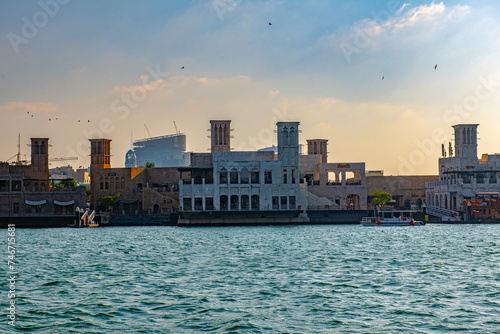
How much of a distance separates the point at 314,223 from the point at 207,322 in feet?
273

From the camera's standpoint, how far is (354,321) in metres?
26.6

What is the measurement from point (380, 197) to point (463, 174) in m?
17.5

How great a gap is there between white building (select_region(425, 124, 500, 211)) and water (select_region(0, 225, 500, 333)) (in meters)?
59.1

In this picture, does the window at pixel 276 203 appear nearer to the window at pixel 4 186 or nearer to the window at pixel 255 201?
the window at pixel 255 201

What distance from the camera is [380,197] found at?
127938 millimetres

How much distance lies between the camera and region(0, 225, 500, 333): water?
26359mm

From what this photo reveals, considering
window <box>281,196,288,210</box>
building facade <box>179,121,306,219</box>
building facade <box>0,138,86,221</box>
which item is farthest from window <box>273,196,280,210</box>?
building facade <box>0,138,86,221</box>

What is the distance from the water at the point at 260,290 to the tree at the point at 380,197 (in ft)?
→ 229

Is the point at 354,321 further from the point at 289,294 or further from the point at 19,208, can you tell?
the point at 19,208

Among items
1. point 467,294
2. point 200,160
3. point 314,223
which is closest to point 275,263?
point 467,294

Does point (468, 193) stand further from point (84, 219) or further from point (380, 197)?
point (84, 219)

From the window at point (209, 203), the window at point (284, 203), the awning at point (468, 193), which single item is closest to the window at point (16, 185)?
the window at point (209, 203)

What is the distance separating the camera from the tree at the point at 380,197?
127294 millimetres

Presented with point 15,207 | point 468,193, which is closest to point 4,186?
point 15,207
